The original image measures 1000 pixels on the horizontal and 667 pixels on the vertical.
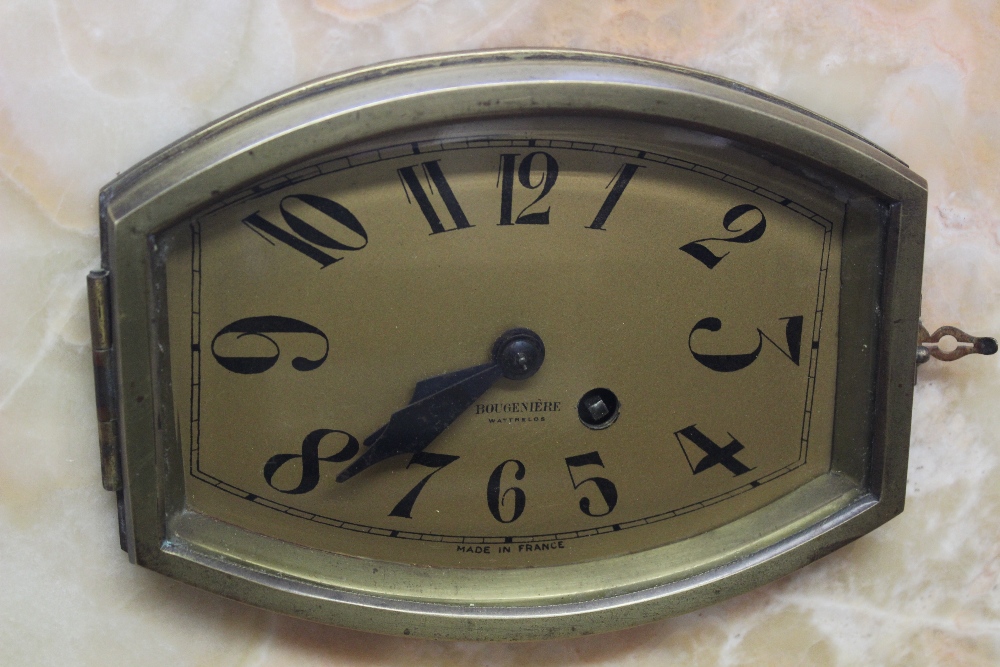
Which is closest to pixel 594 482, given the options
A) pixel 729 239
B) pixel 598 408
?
pixel 598 408

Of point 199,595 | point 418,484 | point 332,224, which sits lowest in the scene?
point 199,595

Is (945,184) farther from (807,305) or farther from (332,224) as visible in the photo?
(332,224)

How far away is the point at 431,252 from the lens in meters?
0.66

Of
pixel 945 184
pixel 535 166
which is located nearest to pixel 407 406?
pixel 535 166

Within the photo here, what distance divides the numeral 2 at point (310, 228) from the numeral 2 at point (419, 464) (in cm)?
17

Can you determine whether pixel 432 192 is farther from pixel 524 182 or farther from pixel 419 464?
pixel 419 464

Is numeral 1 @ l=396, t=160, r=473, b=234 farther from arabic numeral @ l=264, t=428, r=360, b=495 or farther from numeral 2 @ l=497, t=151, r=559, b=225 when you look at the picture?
arabic numeral @ l=264, t=428, r=360, b=495

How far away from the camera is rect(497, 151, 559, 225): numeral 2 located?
25.5 inches

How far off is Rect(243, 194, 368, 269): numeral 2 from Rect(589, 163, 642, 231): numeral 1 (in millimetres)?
170

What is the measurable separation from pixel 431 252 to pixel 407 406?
4.5 inches

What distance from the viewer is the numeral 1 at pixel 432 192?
638 mm

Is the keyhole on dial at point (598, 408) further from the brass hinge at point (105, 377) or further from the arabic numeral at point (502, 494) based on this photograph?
the brass hinge at point (105, 377)

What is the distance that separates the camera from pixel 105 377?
2.13ft

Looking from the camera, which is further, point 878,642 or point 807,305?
point 878,642
